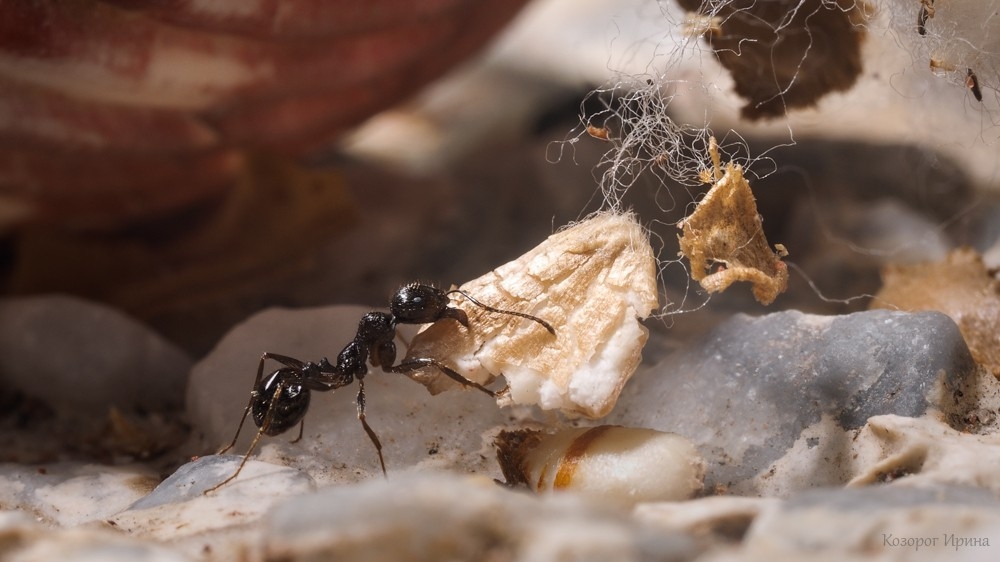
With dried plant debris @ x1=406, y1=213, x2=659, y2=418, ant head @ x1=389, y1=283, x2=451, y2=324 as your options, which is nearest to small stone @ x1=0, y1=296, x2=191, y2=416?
ant head @ x1=389, y1=283, x2=451, y2=324

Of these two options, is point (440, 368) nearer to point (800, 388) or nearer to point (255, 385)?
point (255, 385)

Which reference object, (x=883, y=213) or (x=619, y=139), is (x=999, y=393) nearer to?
(x=619, y=139)

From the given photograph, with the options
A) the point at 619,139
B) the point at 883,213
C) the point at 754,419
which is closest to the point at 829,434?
the point at 754,419

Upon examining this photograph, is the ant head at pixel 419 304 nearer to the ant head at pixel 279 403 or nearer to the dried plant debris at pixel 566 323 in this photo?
the dried plant debris at pixel 566 323

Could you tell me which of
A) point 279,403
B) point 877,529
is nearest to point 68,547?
point 279,403

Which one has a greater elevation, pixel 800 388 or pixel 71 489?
pixel 71 489

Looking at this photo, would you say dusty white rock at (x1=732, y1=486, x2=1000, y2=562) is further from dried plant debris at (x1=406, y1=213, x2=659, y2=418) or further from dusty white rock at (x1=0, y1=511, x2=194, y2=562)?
dusty white rock at (x1=0, y1=511, x2=194, y2=562)
